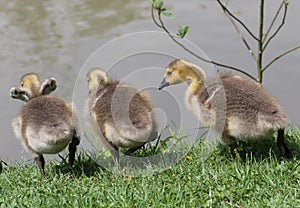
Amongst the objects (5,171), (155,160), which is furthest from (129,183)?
(5,171)

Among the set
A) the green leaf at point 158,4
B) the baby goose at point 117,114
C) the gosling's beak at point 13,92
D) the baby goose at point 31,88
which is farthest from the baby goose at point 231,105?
the gosling's beak at point 13,92

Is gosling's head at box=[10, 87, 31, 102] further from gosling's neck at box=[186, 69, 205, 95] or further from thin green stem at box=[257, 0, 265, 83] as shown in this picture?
thin green stem at box=[257, 0, 265, 83]

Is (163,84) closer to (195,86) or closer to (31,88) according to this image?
(195,86)

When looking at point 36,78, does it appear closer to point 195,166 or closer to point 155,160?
point 155,160

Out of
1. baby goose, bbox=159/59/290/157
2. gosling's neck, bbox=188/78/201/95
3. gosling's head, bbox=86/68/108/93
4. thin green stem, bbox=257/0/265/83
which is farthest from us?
thin green stem, bbox=257/0/265/83

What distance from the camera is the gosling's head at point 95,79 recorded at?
15.1 ft

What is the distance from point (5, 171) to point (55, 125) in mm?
903

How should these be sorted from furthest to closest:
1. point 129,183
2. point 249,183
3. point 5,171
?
point 5,171, point 129,183, point 249,183

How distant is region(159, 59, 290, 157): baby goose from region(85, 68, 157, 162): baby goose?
32cm

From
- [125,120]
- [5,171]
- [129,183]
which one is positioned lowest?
[5,171]

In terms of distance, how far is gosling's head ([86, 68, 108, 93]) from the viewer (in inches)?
181

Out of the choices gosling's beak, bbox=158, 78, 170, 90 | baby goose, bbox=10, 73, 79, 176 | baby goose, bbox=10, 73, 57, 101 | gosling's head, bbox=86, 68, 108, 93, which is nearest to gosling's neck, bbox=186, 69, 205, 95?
gosling's beak, bbox=158, 78, 170, 90

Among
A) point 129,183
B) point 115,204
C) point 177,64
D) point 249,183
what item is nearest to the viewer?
point 115,204

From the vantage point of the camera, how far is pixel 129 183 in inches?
155
